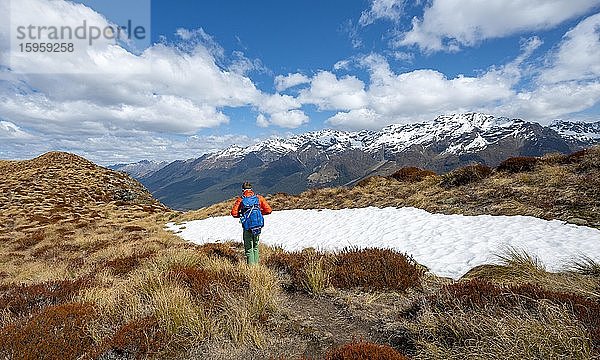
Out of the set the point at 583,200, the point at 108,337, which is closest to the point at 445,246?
the point at 583,200

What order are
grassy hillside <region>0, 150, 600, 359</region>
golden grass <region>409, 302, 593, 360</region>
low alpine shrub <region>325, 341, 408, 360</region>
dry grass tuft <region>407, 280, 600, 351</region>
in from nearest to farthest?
1. golden grass <region>409, 302, 593, 360</region>
2. low alpine shrub <region>325, 341, 408, 360</region>
3. grassy hillside <region>0, 150, 600, 359</region>
4. dry grass tuft <region>407, 280, 600, 351</region>

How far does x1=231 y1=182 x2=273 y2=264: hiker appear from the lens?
27.5 feet

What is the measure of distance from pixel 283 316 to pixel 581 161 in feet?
52.2

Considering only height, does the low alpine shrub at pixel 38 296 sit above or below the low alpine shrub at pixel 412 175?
below

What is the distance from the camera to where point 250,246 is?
28.0 feet

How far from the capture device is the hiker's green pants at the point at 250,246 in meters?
8.45

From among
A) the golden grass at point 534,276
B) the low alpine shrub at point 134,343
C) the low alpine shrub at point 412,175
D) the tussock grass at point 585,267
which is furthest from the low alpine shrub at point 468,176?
the low alpine shrub at point 134,343

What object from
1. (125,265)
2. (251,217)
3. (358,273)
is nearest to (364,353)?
(358,273)

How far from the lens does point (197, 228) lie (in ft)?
74.7

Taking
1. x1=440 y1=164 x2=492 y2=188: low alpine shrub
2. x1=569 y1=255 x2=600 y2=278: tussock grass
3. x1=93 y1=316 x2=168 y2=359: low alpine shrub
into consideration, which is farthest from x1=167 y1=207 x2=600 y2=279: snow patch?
x1=93 y1=316 x2=168 y2=359: low alpine shrub

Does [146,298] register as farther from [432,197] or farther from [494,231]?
[432,197]

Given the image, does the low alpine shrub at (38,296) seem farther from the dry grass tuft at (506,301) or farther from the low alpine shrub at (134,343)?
the dry grass tuft at (506,301)

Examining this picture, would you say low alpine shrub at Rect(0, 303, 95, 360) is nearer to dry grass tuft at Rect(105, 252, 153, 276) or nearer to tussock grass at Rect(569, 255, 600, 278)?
dry grass tuft at Rect(105, 252, 153, 276)

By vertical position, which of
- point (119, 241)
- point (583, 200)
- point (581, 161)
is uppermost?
point (581, 161)
